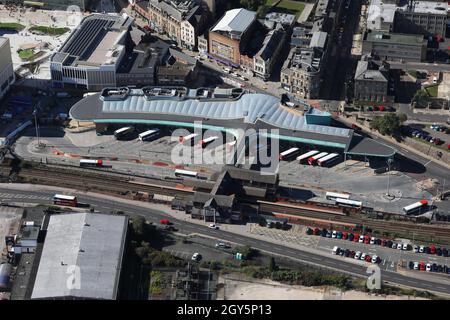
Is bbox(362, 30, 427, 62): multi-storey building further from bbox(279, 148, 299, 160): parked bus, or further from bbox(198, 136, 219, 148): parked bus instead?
bbox(198, 136, 219, 148): parked bus

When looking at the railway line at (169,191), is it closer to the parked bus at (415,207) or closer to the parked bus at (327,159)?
the parked bus at (415,207)

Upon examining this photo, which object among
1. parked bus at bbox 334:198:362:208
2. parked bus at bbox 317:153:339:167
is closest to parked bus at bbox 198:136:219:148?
parked bus at bbox 317:153:339:167

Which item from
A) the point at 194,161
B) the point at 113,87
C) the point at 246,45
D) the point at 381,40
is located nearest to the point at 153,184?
the point at 194,161

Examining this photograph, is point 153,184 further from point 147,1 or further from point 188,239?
point 147,1

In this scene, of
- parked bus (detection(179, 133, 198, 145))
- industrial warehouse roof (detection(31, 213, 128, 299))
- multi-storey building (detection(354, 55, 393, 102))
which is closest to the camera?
industrial warehouse roof (detection(31, 213, 128, 299))

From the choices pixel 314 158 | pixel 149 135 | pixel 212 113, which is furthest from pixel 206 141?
pixel 314 158
